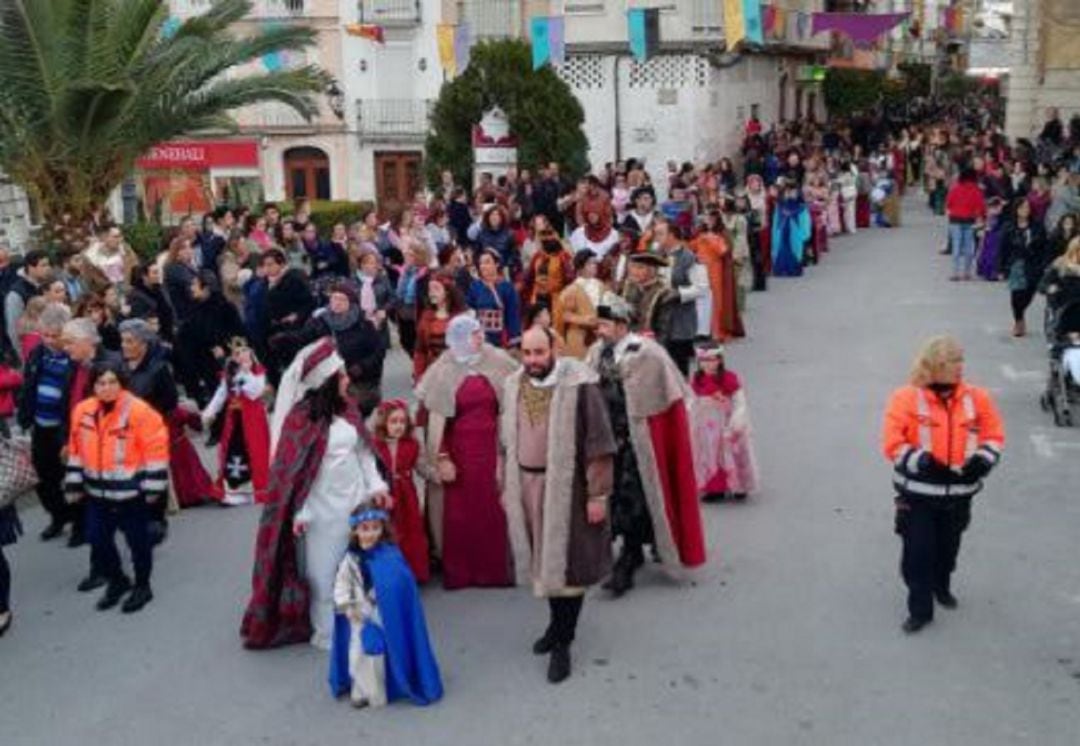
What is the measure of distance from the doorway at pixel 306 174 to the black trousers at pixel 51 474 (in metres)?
27.2

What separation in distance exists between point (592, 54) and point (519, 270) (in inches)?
694

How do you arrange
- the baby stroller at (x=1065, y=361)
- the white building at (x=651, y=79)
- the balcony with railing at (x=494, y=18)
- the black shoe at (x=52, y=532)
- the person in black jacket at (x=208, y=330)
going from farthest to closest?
the balcony with railing at (x=494, y=18) < the white building at (x=651, y=79) < the person in black jacket at (x=208, y=330) < the baby stroller at (x=1065, y=361) < the black shoe at (x=52, y=532)

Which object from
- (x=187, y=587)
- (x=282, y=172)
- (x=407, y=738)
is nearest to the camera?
(x=407, y=738)

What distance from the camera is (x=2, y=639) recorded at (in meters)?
7.29

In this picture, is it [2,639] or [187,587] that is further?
[187,587]

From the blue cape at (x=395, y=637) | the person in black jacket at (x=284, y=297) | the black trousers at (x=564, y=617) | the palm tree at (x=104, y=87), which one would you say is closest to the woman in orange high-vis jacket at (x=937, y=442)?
the black trousers at (x=564, y=617)

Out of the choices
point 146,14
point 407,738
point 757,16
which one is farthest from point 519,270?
point 757,16

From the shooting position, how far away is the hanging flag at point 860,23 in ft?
86.8

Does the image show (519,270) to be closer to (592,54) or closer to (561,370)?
(561,370)

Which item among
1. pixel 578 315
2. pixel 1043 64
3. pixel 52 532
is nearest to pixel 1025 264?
pixel 578 315

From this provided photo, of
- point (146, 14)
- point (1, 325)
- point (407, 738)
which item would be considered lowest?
point (407, 738)

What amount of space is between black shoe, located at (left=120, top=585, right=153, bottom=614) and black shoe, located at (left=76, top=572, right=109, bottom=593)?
39 cm

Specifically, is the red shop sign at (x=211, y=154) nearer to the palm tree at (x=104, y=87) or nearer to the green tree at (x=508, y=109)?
the green tree at (x=508, y=109)

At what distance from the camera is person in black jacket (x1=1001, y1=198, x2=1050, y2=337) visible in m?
14.0
